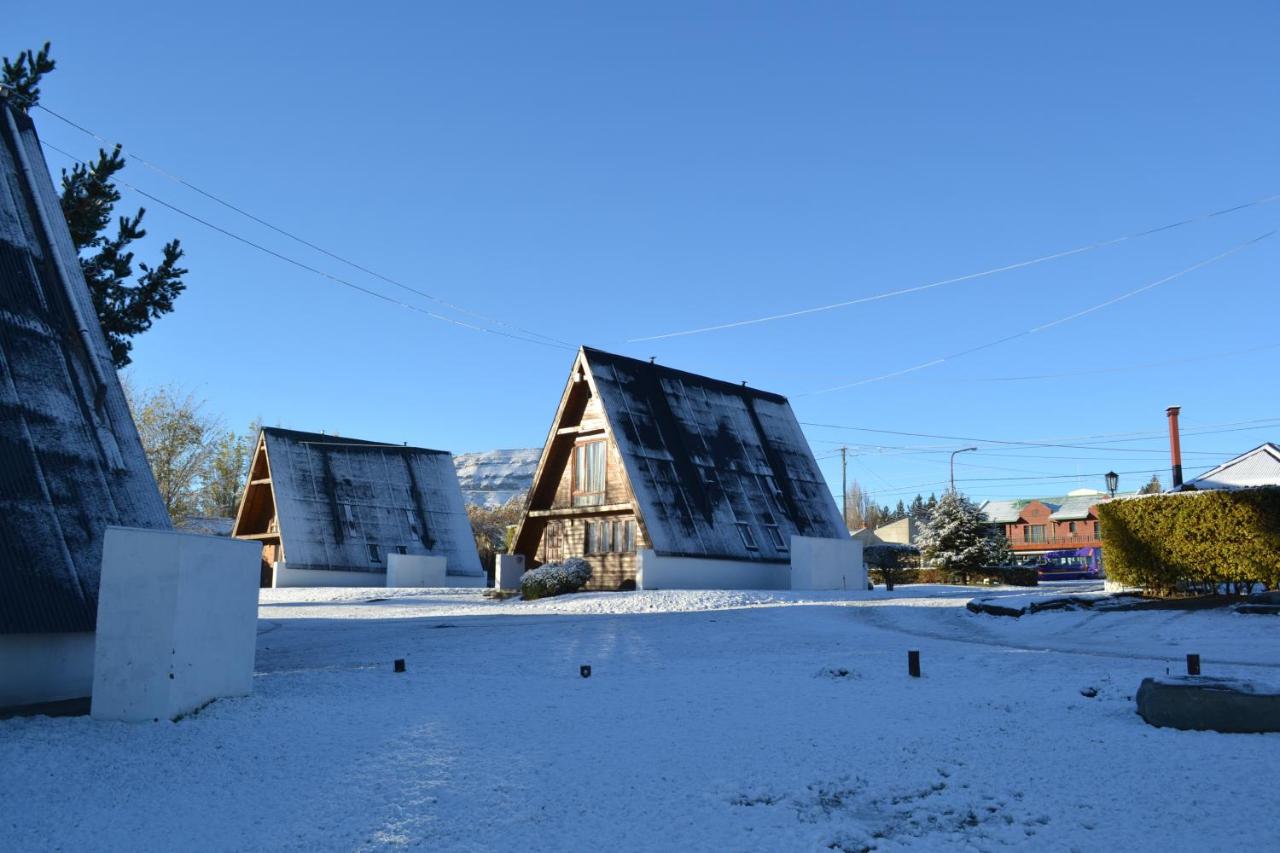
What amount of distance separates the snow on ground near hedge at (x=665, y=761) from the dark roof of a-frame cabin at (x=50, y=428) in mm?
2193

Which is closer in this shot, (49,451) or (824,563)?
(49,451)

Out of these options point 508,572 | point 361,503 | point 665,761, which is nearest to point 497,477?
point 361,503

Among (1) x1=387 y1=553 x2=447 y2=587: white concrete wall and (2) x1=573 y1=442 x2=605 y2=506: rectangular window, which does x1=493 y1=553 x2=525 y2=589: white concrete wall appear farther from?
(1) x1=387 y1=553 x2=447 y2=587: white concrete wall

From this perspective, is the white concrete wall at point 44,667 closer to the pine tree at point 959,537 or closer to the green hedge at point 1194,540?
the green hedge at point 1194,540

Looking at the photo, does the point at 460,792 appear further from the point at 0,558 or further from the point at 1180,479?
the point at 1180,479

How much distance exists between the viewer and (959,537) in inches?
1852

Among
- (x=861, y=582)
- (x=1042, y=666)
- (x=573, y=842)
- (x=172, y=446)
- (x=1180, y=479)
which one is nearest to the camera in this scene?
(x=573, y=842)

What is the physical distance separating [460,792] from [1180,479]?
97.2 feet

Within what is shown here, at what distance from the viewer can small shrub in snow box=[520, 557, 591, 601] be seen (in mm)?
31859

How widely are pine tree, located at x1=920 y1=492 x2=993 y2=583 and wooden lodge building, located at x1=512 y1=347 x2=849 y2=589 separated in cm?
992

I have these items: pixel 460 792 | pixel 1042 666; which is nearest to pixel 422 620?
Answer: pixel 1042 666

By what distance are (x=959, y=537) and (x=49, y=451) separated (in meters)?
41.8

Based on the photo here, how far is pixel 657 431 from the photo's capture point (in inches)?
1405

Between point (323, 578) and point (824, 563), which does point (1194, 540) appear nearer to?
point (824, 563)
